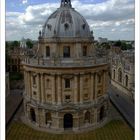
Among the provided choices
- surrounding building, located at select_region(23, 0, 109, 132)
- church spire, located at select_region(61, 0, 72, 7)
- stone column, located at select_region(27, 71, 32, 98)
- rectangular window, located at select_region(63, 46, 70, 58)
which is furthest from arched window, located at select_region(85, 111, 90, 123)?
church spire, located at select_region(61, 0, 72, 7)

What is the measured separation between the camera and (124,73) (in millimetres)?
37094

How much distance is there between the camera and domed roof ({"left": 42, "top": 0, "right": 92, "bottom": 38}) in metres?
24.2

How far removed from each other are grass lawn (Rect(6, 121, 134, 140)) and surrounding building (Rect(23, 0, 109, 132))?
3.62 feet

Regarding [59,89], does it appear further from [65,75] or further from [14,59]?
[14,59]

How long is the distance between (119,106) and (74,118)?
964 centimetres

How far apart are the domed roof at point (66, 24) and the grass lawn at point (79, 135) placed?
10.5 meters

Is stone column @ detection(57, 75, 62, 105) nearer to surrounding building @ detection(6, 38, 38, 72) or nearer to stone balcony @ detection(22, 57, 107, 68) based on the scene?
stone balcony @ detection(22, 57, 107, 68)

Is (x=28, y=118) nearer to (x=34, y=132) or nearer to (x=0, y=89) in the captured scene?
(x=34, y=132)

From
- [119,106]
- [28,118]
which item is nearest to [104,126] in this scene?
[119,106]

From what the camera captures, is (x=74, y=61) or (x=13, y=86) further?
(x=13, y=86)

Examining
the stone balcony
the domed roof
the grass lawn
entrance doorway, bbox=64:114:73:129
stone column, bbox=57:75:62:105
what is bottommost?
the grass lawn

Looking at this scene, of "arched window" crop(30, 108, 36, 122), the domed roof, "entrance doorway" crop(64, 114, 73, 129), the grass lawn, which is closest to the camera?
the grass lawn

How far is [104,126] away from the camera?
83.4 feet

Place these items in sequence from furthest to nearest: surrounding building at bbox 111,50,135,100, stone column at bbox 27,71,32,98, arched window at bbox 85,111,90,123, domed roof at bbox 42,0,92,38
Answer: surrounding building at bbox 111,50,135,100, stone column at bbox 27,71,32,98, arched window at bbox 85,111,90,123, domed roof at bbox 42,0,92,38
